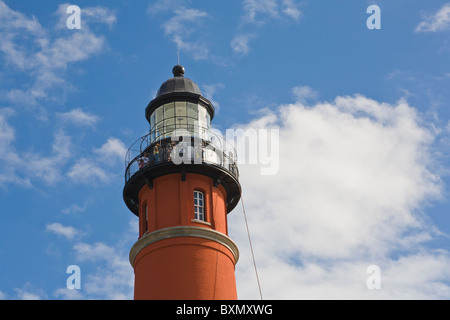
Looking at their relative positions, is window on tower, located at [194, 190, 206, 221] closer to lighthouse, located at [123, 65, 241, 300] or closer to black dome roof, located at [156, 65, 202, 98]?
Result: lighthouse, located at [123, 65, 241, 300]

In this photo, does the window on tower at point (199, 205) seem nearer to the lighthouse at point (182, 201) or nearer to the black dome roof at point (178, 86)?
the lighthouse at point (182, 201)

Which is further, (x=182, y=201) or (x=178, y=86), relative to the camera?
(x=178, y=86)

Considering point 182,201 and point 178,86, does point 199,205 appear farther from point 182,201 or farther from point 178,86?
point 178,86

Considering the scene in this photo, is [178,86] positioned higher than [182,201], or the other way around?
[178,86]

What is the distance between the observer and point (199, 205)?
31.1m

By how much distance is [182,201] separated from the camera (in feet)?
100

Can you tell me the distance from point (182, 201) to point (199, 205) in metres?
0.94

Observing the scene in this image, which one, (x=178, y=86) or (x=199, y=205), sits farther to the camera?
(x=178, y=86)

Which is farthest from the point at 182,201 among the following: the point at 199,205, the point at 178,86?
the point at 178,86
